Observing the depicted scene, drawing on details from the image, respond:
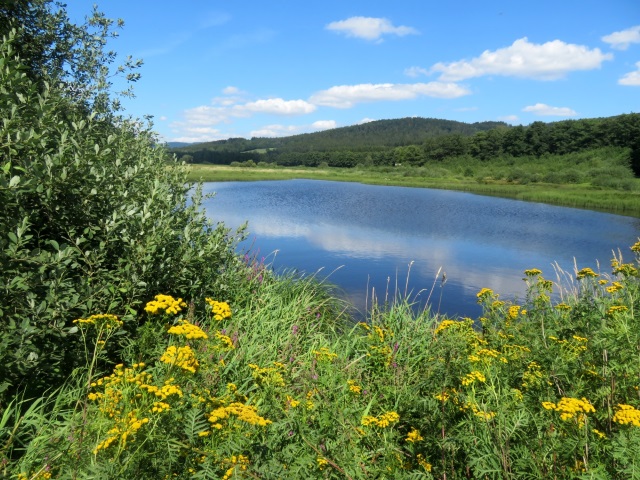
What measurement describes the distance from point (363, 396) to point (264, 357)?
1.35 meters

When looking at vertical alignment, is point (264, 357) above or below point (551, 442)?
below

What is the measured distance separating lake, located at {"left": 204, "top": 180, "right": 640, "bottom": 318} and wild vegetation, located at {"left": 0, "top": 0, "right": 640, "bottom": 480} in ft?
11.0

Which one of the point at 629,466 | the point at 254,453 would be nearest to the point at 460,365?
the point at 629,466

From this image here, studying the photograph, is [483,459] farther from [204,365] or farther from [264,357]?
[264,357]

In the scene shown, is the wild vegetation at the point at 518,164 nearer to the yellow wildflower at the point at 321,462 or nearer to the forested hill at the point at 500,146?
the forested hill at the point at 500,146

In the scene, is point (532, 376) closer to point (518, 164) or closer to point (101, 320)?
point (101, 320)

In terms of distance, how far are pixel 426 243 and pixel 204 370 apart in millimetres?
21207

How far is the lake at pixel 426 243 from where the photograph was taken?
14.8 m

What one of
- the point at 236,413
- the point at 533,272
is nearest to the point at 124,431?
the point at 236,413

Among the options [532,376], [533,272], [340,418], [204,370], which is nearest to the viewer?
[340,418]

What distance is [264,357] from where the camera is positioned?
534cm

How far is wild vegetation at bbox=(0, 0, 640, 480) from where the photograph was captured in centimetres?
250

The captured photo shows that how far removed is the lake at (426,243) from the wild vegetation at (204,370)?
3.34m

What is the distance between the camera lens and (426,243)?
23.3 meters
